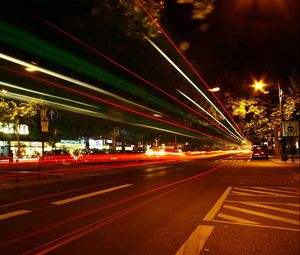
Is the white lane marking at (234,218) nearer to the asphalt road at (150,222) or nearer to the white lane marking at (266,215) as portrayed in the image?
the asphalt road at (150,222)

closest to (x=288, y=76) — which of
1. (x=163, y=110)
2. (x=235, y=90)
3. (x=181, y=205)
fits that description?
(x=235, y=90)

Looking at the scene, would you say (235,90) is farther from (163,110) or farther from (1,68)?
(1,68)

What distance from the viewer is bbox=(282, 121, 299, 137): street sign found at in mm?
32500

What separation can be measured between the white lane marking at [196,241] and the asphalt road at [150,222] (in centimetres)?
2

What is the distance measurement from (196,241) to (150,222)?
2.08m

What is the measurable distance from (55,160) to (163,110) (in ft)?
40.8

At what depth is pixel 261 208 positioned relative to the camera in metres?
11.9

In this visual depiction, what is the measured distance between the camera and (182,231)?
8719mm

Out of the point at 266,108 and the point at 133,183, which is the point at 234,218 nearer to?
the point at 133,183

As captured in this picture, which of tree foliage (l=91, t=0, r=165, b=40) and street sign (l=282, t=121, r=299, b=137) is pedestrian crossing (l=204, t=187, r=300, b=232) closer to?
tree foliage (l=91, t=0, r=165, b=40)

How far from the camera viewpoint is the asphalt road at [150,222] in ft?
24.3

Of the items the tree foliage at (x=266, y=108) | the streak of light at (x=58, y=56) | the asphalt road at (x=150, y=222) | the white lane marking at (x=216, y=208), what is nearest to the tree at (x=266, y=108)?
the tree foliage at (x=266, y=108)

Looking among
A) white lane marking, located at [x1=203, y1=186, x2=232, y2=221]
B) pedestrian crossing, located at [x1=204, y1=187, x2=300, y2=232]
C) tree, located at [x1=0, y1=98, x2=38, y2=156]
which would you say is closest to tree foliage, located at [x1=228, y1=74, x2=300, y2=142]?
pedestrian crossing, located at [x1=204, y1=187, x2=300, y2=232]

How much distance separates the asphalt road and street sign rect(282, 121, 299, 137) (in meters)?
17.7
